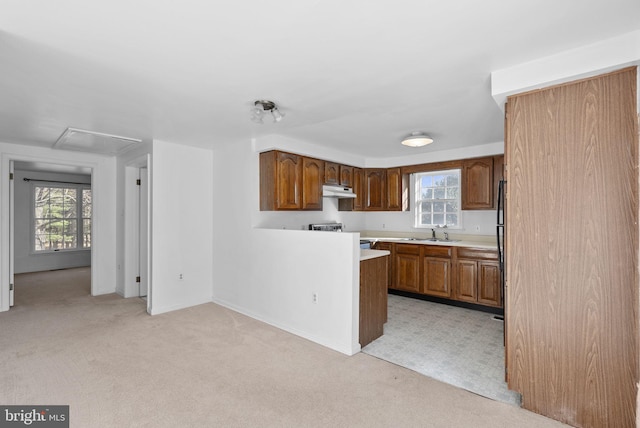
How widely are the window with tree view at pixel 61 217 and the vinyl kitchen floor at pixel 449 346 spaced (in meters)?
7.35

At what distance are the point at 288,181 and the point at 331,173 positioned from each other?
985mm

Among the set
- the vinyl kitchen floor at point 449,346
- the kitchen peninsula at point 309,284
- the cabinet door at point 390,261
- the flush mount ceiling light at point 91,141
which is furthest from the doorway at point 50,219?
the vinyl kitchen floor at point 449,346

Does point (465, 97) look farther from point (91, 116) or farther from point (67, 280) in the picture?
point (67, 280)

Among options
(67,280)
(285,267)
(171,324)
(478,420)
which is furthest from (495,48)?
(67,280)

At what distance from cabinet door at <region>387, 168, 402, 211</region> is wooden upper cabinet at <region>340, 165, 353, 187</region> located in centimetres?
71

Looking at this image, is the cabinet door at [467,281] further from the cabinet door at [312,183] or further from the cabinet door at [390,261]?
the cabinet door at [312,183]

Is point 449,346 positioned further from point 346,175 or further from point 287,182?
point 346,175

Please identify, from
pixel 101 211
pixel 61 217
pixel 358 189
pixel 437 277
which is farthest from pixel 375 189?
pixel 61 217

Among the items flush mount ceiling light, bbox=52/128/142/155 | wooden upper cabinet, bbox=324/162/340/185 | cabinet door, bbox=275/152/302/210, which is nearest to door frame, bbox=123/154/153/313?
flush mount ceiling light, bbox=52/128/142/155

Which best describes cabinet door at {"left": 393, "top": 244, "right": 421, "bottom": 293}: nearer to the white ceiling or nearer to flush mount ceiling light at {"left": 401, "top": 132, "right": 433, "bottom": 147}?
flush mount ceiling light at {"left": 401, "top": 132, "right": 433, "bottom": 147}

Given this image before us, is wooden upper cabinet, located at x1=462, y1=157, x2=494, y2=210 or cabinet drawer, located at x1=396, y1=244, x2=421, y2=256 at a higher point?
wooden upper cabinet, located at x1=462, y1=157, x2=494, y2=210

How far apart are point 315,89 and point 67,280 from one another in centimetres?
637

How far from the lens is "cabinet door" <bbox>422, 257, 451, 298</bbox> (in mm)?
4445

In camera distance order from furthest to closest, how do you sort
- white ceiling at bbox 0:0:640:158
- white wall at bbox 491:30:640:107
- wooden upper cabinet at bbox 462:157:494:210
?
wooden upper cabinet at bbox 462:157:494:210, white wall at bbox 491:30:640:107, white ceiling at bbox 0:0:640:158
